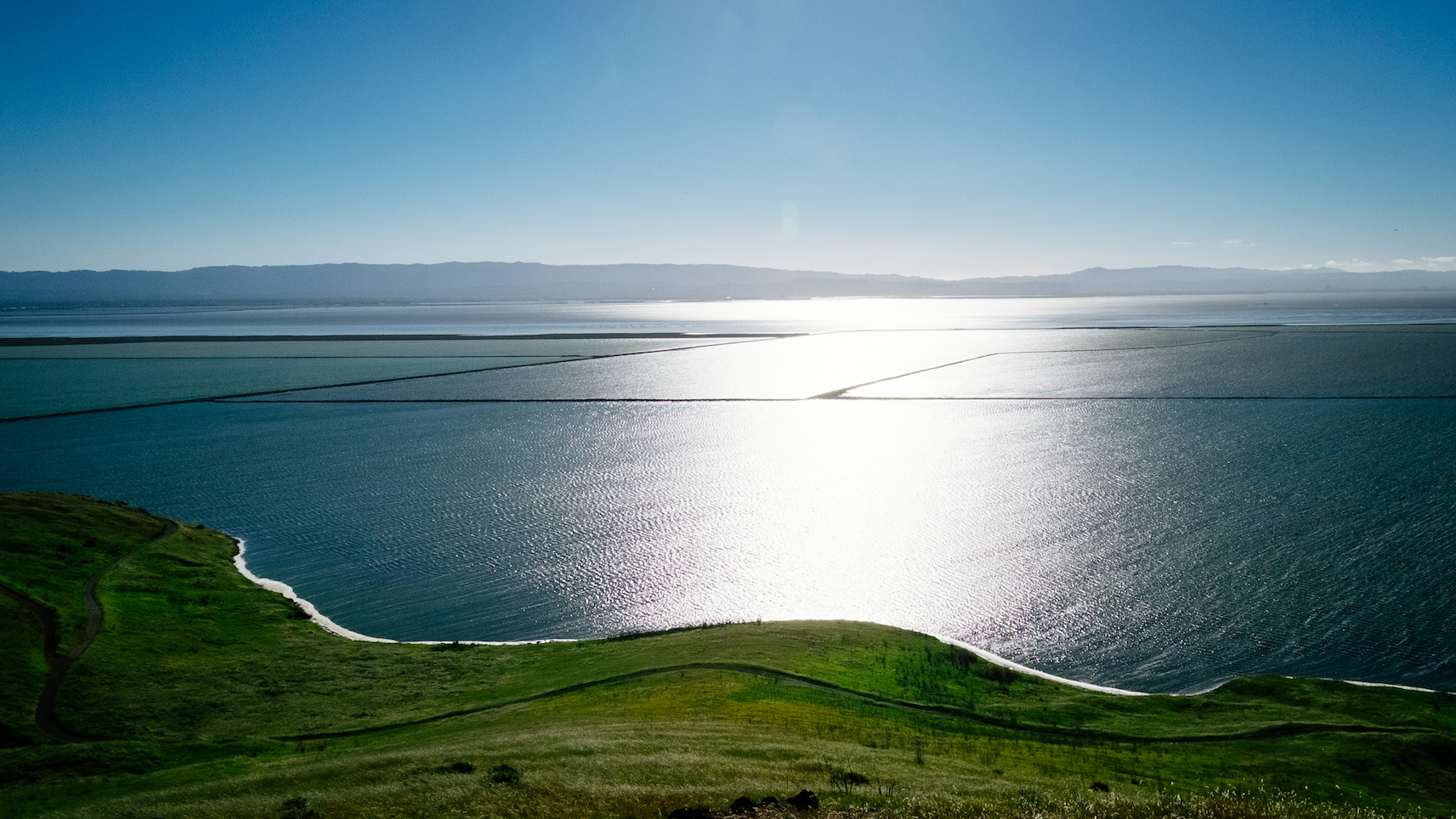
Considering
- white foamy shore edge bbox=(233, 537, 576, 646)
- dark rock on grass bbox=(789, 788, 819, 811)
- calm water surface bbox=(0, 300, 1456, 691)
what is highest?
dark rock on grass bbox=(789, 788, 819, 811)

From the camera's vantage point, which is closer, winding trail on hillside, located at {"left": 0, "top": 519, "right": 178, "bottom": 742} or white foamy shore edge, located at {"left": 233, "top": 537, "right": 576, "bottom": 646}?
winding trail on hillside, located at {"left": 0, "top": 519, "right": 178, "bottom": 742}

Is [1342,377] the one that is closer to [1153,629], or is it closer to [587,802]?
[1153,629]

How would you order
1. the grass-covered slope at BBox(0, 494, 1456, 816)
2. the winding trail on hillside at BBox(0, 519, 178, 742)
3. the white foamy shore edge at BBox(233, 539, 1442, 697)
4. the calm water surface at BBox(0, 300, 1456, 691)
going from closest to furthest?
the grass-covered slope at BBox(0, 494, 1456, 816), the winding trail on hillside at BBox(0, 519, 178, 742), the white foamy shore edge at BBox(233, 539, 1442, 697), the calm water surface at BBox(0, 300, 1456, 691)

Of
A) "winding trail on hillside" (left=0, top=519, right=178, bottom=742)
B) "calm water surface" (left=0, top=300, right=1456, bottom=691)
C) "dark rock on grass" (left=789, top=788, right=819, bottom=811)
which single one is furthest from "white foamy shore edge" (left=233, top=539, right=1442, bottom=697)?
"dark rock on grass" (left=789, top=788, right=819, bottom=811)

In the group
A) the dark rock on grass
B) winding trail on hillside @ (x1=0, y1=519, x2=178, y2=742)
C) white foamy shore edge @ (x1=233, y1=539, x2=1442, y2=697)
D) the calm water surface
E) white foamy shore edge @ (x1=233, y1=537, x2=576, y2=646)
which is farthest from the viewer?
the calm water surface

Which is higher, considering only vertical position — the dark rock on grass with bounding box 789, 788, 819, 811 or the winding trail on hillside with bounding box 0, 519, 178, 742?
the dark rock on grass with bounding box 789, 788, 819, 811

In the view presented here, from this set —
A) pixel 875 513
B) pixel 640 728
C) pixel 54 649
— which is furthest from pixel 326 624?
pixel 875 513

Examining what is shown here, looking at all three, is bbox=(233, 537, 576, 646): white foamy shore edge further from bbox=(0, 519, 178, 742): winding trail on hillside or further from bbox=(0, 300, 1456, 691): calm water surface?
bbox=(0, 519, 178, 742): winding trail on hillside

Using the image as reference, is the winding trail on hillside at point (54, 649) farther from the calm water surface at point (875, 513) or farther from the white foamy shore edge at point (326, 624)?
the calm water surface at point (875, 513)

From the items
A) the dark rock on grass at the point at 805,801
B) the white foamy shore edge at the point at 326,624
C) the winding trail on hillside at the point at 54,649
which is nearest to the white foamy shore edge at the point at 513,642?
the white foamy shore edge at the point at 326,624
